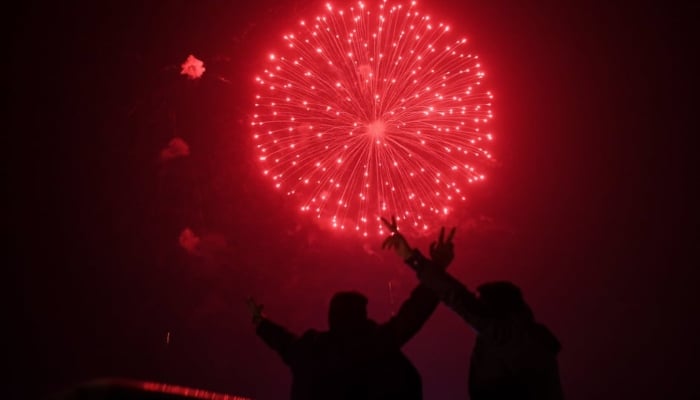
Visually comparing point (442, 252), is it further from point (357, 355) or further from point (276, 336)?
point (276, 336)

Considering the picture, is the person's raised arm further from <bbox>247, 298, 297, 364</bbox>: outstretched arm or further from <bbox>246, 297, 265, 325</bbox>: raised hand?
<bbox>246, 297, 265, 325</bbox>: raised hand

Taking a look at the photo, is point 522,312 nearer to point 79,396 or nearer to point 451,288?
point 451,288

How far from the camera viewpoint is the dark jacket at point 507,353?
11.1 feet

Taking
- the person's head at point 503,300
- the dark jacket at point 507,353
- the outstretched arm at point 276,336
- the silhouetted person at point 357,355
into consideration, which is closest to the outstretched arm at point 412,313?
the silhouetted person at point 357,355

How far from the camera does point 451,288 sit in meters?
3.71

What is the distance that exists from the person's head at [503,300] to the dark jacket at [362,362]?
394mm

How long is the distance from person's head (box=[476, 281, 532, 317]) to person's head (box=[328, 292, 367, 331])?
89 centimetres

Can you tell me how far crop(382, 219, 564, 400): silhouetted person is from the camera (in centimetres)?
340

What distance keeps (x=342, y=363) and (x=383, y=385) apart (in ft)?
1.03

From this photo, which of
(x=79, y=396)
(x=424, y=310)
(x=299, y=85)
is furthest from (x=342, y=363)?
(x=299, y=85)

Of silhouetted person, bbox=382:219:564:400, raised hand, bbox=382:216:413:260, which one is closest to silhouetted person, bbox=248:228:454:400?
silhouetted person, bbox=382:219:564:400

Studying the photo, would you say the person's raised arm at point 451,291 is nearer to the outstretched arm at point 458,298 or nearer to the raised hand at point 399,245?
the outstretched arm at point 458,298

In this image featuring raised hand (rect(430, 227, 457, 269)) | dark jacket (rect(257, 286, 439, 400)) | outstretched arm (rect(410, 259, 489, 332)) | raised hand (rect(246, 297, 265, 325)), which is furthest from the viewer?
raised hand (rect(246, 297, 265, 325))

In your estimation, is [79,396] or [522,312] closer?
[79,396]
